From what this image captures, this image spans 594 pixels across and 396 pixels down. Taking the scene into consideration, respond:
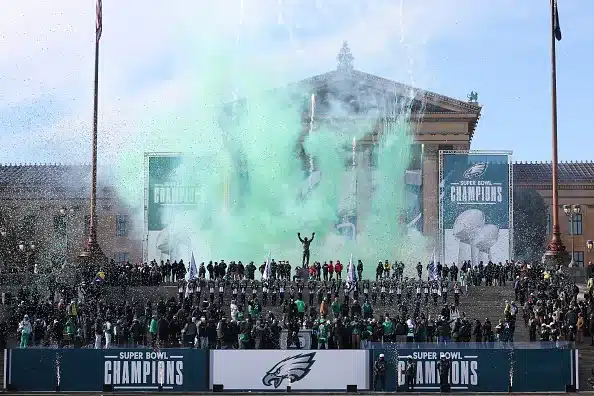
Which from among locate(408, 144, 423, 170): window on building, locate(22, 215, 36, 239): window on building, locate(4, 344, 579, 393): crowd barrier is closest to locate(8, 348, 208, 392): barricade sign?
locate(4, 344, 579, 393): crowd barrier

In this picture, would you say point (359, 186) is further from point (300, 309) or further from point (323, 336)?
point (323, 336)

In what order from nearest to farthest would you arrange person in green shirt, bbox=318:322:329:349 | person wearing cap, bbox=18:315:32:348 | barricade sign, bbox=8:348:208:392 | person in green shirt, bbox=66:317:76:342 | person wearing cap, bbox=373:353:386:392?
person wearing cap, bbox=373:353:386:392
barricade sign, bbox=8:348:208:392
person in green shirt, bbox=318:322:329:349
person wearing cap, bbox=18:315:32:348
person in green shirt, bbox=66:317:76:342

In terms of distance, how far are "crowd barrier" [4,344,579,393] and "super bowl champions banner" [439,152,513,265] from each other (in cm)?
2723

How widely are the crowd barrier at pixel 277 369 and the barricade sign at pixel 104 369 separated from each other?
2cm

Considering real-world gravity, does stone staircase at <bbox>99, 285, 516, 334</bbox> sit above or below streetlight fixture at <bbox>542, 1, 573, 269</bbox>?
below

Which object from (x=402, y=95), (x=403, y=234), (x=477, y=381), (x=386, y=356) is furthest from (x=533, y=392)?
(x=402, y=95)

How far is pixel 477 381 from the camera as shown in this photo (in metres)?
24.8

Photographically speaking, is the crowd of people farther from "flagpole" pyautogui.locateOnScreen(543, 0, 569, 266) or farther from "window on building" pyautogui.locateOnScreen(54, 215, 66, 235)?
"window on building" pyautogui.locateOnScreen(54, 215, 66, 235)

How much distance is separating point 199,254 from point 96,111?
1493 cm

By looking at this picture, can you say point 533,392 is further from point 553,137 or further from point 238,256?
point 238,256

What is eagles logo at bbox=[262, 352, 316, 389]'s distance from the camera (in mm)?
24734

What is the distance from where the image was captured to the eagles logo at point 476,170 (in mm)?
51469

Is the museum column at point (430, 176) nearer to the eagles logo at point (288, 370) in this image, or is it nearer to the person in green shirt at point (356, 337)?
the person in green shirt at point (356, 337)

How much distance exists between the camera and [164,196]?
172ft
